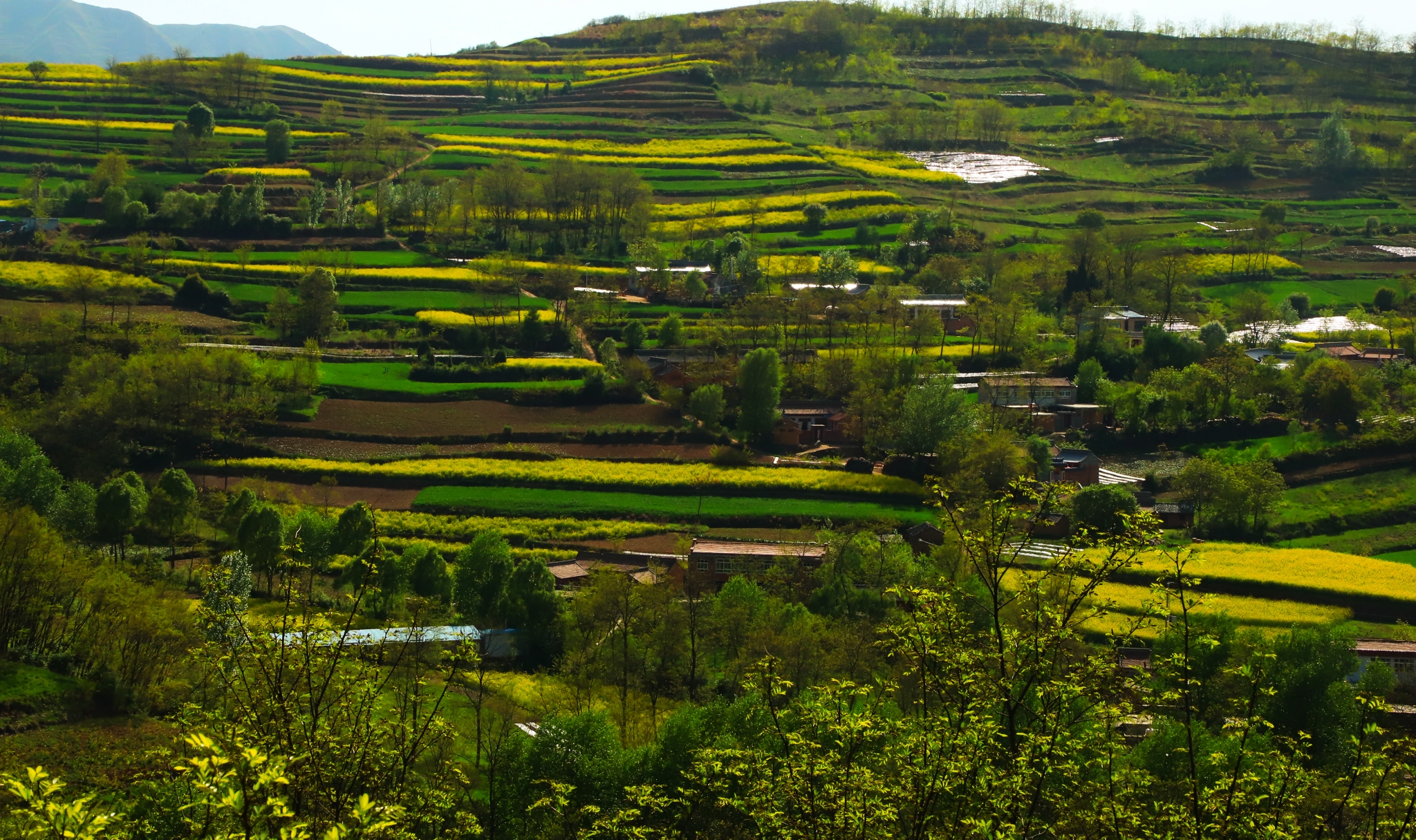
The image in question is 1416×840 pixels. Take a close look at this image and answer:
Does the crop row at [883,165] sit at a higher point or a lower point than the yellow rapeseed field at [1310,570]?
higher

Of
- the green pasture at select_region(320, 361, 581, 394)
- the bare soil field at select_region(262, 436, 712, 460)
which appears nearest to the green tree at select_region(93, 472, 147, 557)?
the bare soil field at select_region(262, 436, 712, 460)

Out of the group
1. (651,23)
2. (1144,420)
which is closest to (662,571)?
(1144,420)

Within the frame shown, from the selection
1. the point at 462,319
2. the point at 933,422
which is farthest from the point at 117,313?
the point at 933,422

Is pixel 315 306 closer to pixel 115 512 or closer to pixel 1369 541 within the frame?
pixel 115 512

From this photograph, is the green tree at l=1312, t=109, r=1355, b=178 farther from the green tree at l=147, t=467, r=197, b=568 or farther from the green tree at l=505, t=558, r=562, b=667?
the green tree at l=147, t=467, r=197, b=568

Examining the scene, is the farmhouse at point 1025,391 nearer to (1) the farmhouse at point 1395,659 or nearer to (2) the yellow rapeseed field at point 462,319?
(1) the farmhouse at point 1395,659

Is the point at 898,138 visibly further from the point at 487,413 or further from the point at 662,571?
the point at 662,571

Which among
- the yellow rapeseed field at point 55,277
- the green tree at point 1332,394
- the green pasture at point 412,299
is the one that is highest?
the yellow rapeseed field at point 55,277

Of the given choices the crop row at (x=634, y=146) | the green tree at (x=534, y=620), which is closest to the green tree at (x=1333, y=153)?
the crop row at (x=634, y=146)
